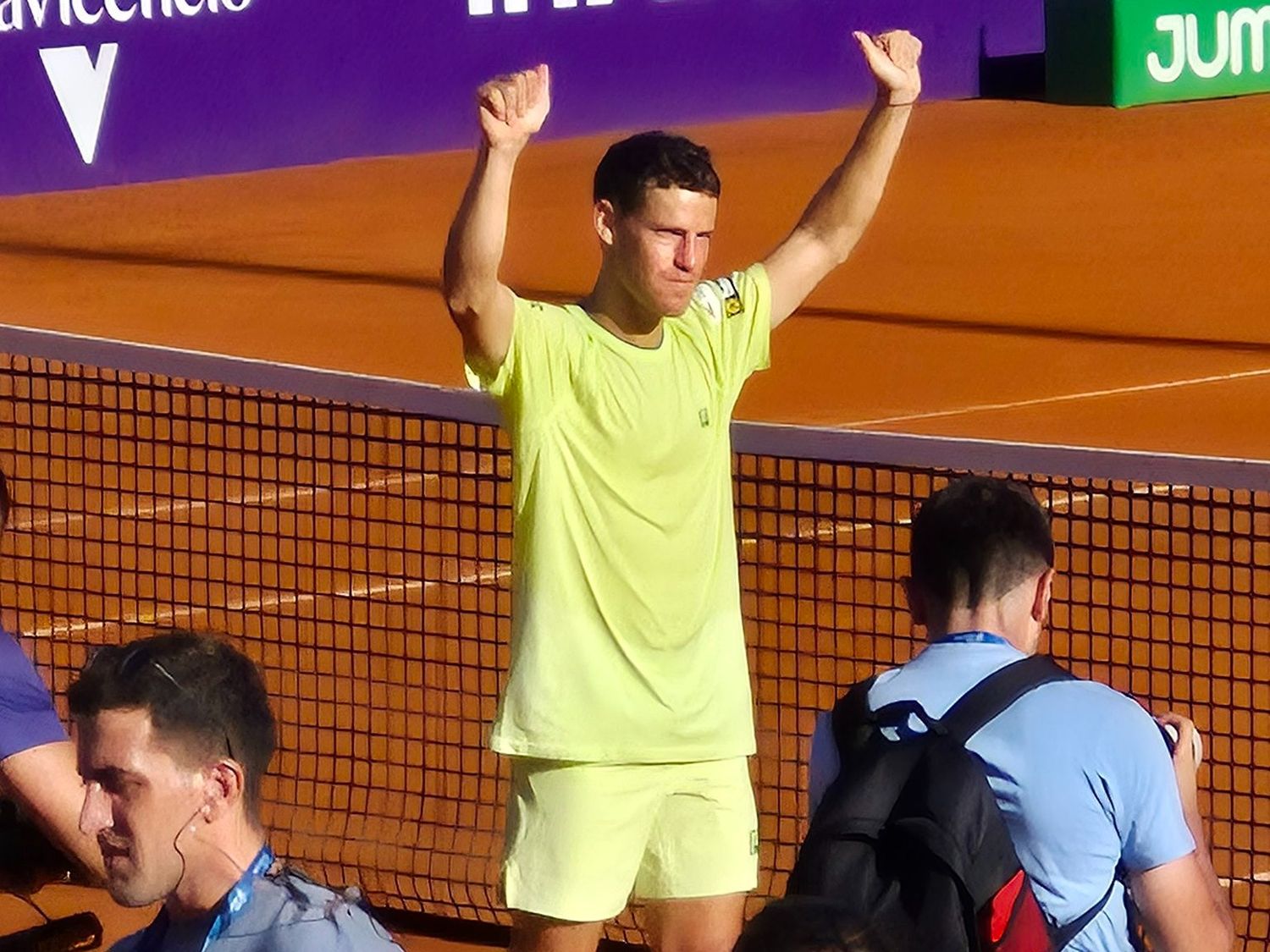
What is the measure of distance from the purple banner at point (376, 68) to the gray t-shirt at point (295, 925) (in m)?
17.3

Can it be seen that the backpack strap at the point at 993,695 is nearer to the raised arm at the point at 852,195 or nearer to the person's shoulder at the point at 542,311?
the person's shoulder at the point at 542,311

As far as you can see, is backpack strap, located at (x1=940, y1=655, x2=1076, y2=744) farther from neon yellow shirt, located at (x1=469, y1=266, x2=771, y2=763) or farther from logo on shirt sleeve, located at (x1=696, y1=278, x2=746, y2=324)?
logo on shirt sleeve, located at (x1=696, y1=278, x2=746, y2=324)

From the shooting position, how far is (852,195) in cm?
561

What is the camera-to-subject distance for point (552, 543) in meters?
5.06

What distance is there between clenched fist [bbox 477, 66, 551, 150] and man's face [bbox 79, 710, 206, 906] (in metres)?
Answer: 1.78

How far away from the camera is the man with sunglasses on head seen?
3416mm

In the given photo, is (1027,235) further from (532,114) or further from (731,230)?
(532,114)

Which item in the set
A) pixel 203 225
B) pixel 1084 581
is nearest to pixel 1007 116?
pixel 203 225

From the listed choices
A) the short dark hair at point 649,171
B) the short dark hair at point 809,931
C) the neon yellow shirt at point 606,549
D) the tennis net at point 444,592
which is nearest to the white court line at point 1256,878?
the tennis net at point 444,592

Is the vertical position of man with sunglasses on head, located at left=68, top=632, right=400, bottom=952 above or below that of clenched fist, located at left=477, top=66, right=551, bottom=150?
below

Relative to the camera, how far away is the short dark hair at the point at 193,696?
346cm

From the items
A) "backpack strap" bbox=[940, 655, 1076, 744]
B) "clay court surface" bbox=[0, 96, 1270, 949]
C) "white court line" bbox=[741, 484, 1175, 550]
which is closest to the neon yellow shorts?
"backpack strap" bbox=[940, 655, 1076, 744]

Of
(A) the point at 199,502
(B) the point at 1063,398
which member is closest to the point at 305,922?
(A) the point at 199,502

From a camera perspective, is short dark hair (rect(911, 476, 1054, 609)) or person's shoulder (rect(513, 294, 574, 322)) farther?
person's shoulder (rect(513, 294, 574, 322))
